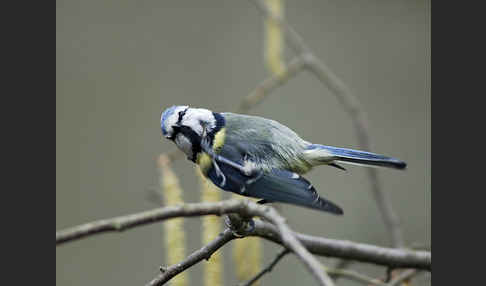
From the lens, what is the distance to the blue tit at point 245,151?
77 cm

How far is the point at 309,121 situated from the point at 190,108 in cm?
82

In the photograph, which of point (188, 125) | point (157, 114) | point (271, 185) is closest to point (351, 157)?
point (271, 185)

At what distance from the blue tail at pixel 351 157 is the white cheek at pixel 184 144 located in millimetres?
162

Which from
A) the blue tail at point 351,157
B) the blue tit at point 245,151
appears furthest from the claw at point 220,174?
the blue tail at point 351,157

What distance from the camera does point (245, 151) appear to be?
0.80 m

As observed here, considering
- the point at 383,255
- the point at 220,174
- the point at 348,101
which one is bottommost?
the point at 383,255

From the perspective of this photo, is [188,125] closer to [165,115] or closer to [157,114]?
[165,115]

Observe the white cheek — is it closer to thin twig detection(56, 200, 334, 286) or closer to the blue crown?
the blue crown

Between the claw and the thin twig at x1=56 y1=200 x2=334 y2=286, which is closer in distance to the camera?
the thin twig at x1=56 y1=200 x2=334 y2=286

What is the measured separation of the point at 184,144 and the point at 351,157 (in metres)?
0.22

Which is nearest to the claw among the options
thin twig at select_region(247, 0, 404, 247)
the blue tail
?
the blue tail

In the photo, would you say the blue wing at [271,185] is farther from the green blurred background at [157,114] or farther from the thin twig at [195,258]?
the green blurred background at [157,114]

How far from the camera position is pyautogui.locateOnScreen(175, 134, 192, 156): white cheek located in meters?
0.78

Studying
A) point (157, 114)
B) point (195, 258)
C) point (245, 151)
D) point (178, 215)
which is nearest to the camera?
point (178, 215)
